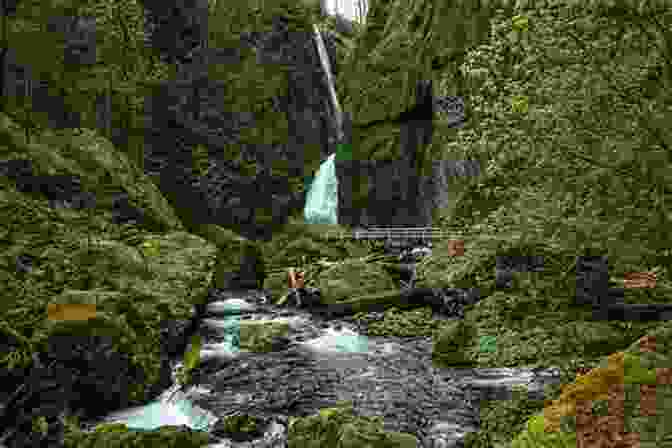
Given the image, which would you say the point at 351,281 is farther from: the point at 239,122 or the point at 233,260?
the point at 239,122

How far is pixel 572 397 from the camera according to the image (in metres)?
5.66

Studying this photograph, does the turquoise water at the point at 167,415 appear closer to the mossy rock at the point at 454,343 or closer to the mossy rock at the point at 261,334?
the mossy rock at the point at 261,334

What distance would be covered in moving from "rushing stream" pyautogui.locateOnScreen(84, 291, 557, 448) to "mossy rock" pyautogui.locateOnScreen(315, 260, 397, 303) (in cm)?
287

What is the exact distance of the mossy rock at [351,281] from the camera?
17359 millimetres

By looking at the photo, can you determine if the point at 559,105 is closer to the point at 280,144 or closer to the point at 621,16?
the point at 621,16

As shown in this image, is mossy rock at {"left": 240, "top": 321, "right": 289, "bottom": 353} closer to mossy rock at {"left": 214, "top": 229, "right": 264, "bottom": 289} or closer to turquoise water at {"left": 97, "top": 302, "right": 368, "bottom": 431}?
turquoise water at {"left": 97, "top": 302, "right": 368, "bottom": 431}

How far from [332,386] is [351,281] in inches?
291

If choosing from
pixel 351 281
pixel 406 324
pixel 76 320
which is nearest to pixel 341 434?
pixel 76 320

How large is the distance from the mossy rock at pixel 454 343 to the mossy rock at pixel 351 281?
5766 millimetres

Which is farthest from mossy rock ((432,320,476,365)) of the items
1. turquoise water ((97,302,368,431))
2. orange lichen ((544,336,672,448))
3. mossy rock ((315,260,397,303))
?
mossy rock ((315,260,397,303))

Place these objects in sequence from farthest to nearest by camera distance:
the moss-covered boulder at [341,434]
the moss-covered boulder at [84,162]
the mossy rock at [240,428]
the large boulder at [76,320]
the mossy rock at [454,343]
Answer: the moss-covered boulder at [84,162] < the mossy rock at [454,343] < the mossy rock at [240,428] < the large boulder at [76,320] < the moss-covered boulder at [341,434]

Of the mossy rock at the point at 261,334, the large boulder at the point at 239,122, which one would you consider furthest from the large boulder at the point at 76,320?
the large boulder at the point at 239,122

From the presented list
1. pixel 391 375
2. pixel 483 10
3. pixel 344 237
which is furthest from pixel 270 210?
pixel 391 375

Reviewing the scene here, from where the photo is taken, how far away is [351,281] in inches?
703
